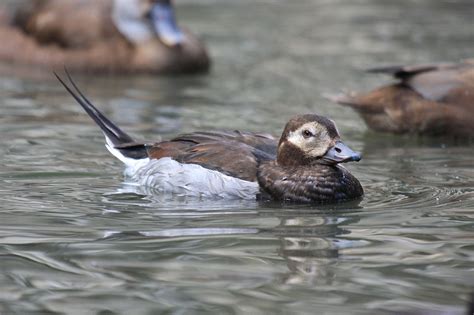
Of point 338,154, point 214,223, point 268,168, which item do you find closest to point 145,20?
point 268,168

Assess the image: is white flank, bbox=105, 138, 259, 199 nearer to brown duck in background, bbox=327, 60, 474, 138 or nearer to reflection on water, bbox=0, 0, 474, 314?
reflection on water, bbox=0, 0, 474, 314

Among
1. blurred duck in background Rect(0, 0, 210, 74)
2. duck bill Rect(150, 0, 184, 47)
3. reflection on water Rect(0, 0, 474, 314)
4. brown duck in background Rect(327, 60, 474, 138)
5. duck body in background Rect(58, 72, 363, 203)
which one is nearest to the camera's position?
reflection on water Rect(0, 0, 474, 314)

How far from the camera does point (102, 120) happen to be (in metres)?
8.55

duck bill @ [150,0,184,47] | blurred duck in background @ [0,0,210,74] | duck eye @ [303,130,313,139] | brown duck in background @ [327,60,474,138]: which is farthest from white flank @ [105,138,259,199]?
duck bill @ [150,0,184,47]

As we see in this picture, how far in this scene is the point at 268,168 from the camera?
25.2 ft

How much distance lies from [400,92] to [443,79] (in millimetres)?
369

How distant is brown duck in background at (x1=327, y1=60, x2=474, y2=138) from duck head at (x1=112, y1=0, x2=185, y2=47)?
3.61 m

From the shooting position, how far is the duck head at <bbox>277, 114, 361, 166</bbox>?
757 centimetres

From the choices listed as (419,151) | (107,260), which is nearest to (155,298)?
(107,260)

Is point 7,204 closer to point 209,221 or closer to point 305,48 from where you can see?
point 209,221

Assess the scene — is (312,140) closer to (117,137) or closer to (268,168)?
(268,168)

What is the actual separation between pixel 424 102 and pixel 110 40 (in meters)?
4.45

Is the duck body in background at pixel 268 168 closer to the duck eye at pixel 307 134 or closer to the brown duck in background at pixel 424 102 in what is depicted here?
the duck eye at pixel 307 134

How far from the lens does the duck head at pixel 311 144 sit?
757 cm
